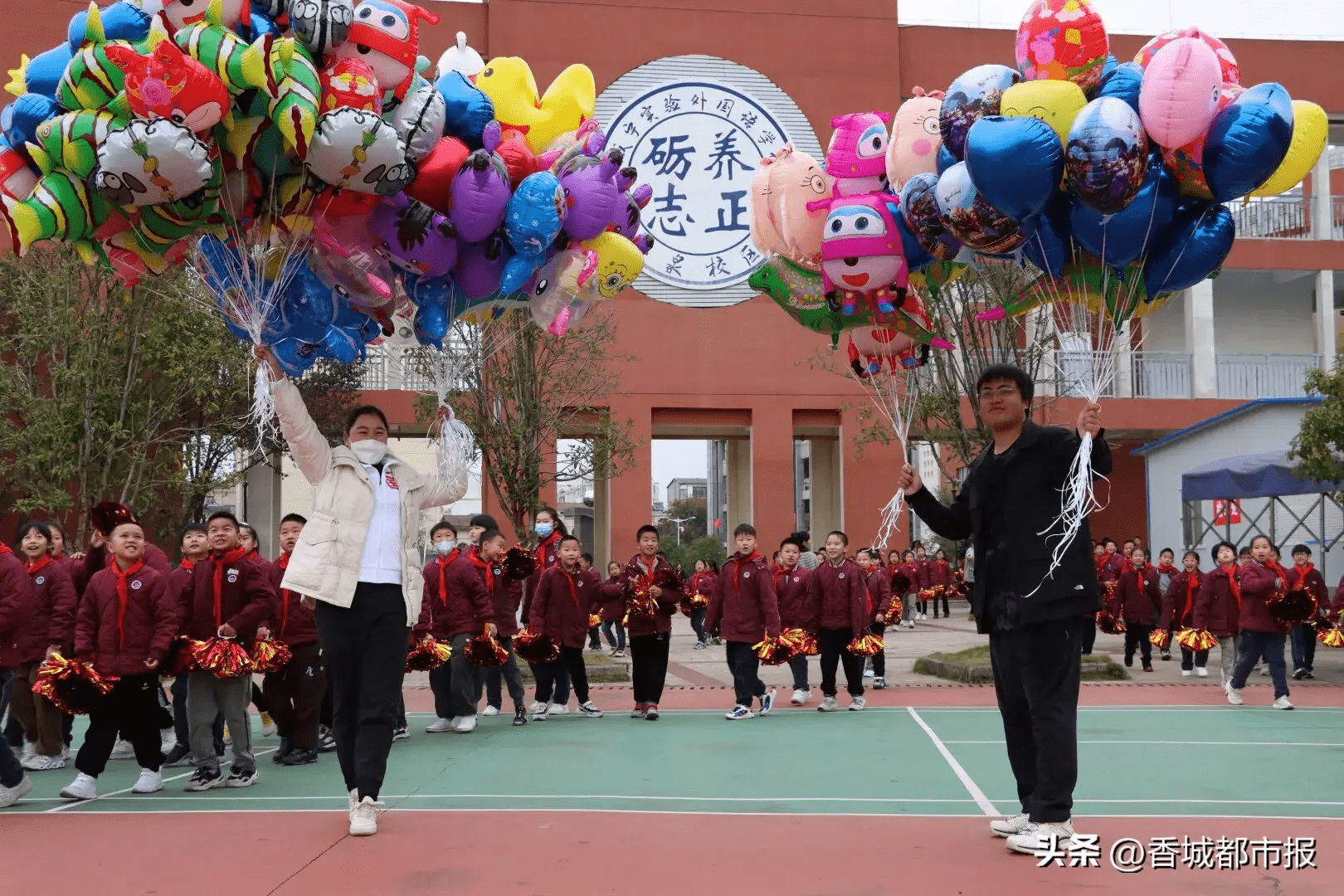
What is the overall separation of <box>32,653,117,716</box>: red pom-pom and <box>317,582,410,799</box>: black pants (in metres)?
2.12

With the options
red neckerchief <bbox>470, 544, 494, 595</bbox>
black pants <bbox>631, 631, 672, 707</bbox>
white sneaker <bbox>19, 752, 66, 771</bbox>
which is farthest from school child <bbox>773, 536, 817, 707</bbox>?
white sneaker <bbox>19, 752, 66, 771</bbox>

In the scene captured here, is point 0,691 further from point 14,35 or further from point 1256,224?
point 1256,224

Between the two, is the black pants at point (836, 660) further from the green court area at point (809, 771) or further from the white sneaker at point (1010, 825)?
the white sneaker at point (1010, 825)

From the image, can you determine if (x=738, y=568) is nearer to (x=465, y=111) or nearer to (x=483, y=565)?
(x=483, y=565)

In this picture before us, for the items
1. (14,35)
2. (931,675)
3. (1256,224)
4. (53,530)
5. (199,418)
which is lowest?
(931,675)

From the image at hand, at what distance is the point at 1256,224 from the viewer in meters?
32.5

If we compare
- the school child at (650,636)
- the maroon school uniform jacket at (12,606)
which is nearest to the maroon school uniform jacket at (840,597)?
the school child at (650,636)

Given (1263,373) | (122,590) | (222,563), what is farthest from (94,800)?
(1263,373)

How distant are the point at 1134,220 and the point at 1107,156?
525 millimetres

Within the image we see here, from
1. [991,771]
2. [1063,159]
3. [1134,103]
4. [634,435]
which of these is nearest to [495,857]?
[991,771]

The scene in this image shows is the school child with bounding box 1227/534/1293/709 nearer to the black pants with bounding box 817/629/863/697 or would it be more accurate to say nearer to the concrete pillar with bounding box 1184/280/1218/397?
the black pants with bounding box 817/629/863/697

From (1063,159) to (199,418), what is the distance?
18.7 meters

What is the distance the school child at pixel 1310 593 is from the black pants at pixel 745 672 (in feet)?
18.5

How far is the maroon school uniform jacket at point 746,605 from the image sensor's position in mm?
12492
